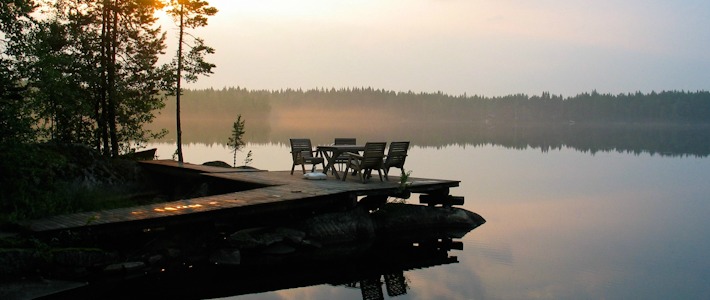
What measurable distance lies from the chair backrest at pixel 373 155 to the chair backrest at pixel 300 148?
2.31m

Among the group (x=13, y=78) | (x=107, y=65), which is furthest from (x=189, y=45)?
(x=13, y=78)

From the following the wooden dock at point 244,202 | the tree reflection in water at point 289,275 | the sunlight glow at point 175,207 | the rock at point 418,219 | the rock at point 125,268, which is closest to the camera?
the tree reflection in water at point 289,275

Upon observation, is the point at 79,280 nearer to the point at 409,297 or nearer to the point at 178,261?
the point at 178,261

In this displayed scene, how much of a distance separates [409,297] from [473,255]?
3.21 metres

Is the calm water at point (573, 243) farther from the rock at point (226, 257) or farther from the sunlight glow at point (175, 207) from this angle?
the sunlight glow at point (175, 207)

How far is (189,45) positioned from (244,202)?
13.4 m

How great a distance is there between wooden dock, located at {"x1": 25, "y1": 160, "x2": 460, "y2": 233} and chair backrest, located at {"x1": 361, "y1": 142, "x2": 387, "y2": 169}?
0.41 m

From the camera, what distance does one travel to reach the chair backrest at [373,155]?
526 inches

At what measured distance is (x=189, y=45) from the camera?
22703 mm

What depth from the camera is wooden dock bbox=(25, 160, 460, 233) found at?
361 inches

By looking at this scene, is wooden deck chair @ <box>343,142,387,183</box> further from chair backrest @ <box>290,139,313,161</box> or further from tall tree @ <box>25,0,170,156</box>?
tall tree @ <box>25,0,170,156</box>

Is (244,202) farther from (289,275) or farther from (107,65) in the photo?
(107,65)

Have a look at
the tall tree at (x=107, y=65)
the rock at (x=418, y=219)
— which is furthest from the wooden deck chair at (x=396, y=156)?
the tall tree at (x=107, y=65)

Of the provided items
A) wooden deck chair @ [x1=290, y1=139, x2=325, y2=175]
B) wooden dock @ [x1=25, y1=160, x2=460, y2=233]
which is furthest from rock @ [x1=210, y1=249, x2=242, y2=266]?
wooden deck chair @ [x1=290, y1=139, x2=325, y2=175]
